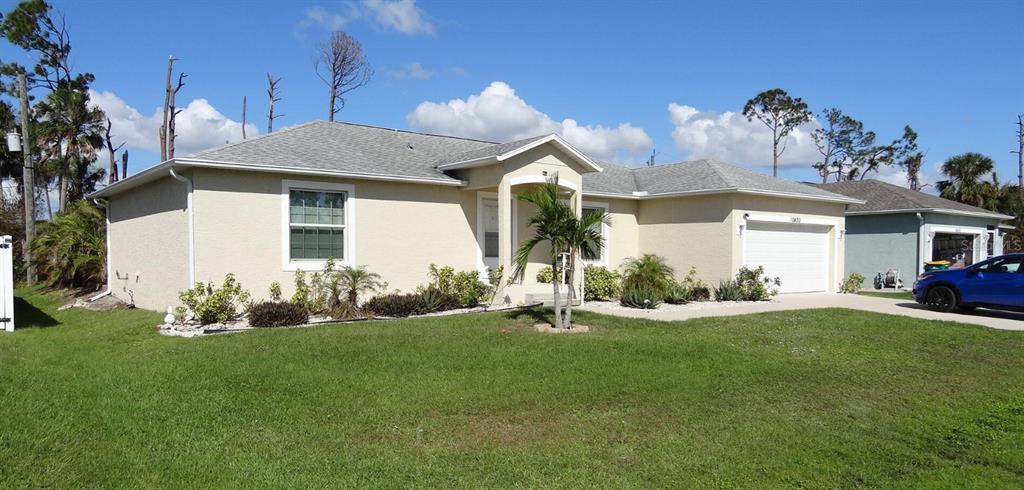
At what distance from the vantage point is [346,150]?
15.3 metres

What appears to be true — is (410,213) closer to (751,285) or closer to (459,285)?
(459,285)

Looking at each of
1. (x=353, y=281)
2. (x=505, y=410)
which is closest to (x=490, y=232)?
(x=353, y=281)

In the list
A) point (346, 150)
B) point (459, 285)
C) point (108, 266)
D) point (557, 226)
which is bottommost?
point (459, 285)

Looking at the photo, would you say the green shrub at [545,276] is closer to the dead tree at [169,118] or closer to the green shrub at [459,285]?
the green shrub at [459,285]

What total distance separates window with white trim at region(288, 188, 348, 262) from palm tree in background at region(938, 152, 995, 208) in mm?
32041

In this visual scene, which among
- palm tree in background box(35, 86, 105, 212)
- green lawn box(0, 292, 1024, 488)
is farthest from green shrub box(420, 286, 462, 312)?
palm tree in background box(35, 86, 105, 212)

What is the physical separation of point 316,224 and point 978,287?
1499cm

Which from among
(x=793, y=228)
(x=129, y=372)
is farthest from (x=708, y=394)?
(x=793, y=228)

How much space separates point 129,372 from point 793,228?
57.9ft

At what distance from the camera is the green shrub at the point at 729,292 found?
56.5 ft

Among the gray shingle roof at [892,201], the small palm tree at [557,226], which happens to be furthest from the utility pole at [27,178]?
the gray shingle roof at [892,201]

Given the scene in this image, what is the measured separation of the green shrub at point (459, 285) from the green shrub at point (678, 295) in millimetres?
4798

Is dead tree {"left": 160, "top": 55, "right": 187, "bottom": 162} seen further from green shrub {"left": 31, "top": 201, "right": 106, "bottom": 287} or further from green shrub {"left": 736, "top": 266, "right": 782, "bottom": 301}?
green shrub {"left": 736, "top": 266, "right": 782, "bottom": 301}

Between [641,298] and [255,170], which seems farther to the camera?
[641,298]
